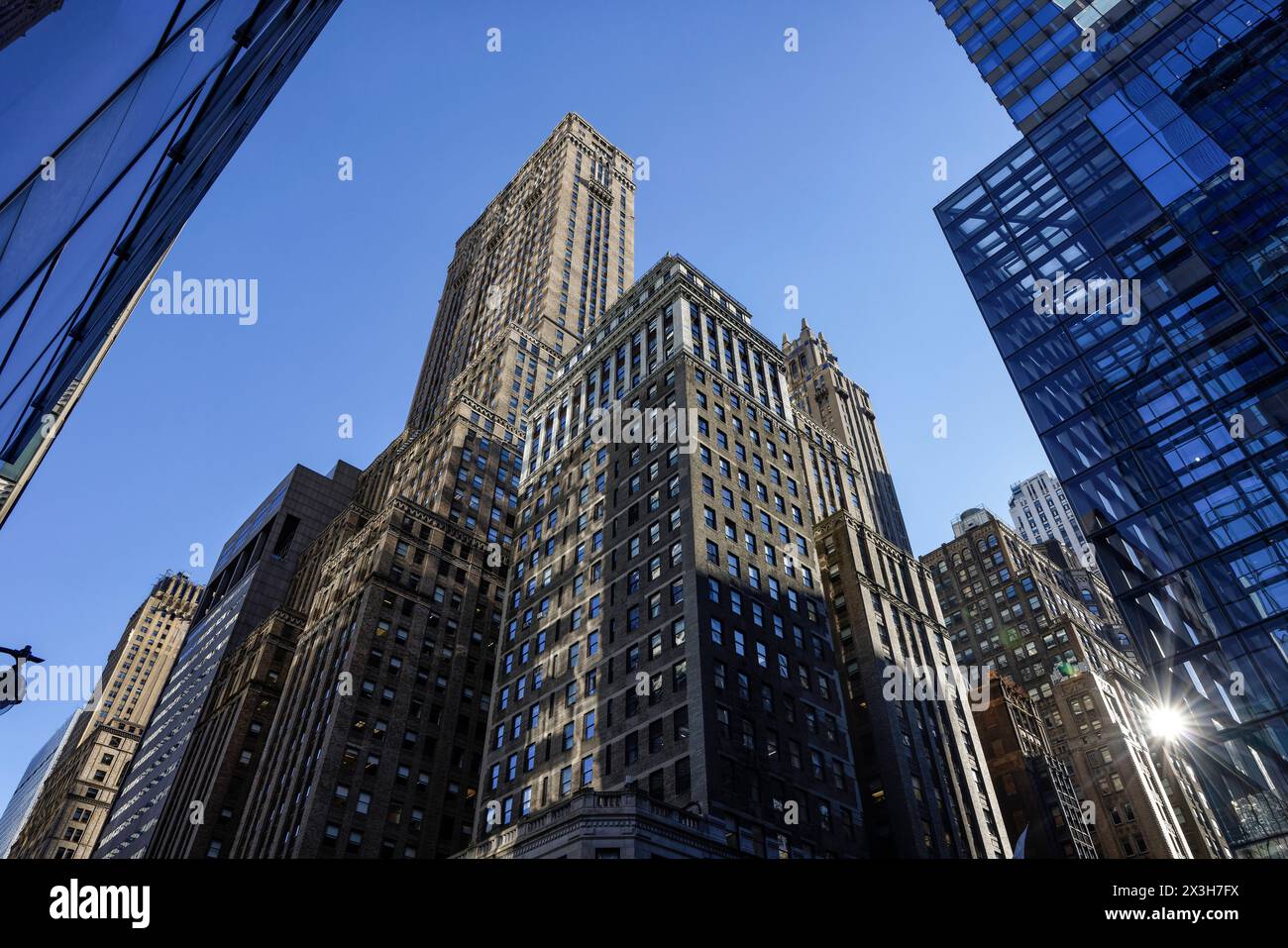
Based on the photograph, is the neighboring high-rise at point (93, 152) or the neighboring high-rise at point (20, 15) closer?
the neighboring high-rise at point (20, 15)

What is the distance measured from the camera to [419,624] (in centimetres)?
8719

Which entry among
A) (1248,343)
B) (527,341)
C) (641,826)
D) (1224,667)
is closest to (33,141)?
(641,826)

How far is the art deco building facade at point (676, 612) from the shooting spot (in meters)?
51.9

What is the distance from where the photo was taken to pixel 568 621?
222 feet

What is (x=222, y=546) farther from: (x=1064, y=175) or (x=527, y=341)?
(x=1064, y=175)

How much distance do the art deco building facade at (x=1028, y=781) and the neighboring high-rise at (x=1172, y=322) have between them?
2300 inches

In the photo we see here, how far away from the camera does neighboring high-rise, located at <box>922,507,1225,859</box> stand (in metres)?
108

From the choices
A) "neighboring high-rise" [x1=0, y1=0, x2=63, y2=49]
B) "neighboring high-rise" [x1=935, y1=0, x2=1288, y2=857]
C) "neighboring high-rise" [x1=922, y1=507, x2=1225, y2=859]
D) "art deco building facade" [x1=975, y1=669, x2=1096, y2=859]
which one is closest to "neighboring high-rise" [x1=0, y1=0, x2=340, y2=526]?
"neighboring high-rise" [x1=0, y1=0, x2=63, y2=49]

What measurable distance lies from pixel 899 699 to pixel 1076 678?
6512 centimetres

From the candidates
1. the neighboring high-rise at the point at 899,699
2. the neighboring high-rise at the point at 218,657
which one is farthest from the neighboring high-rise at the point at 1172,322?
the neighboring high-rise at the point at 218,657

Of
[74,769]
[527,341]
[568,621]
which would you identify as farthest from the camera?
[74,769]

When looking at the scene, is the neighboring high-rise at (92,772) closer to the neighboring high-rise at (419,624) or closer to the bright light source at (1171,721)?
the neighboring high-rise at (419,624)

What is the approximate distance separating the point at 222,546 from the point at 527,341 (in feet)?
253

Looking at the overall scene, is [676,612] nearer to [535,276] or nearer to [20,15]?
[20,15]
